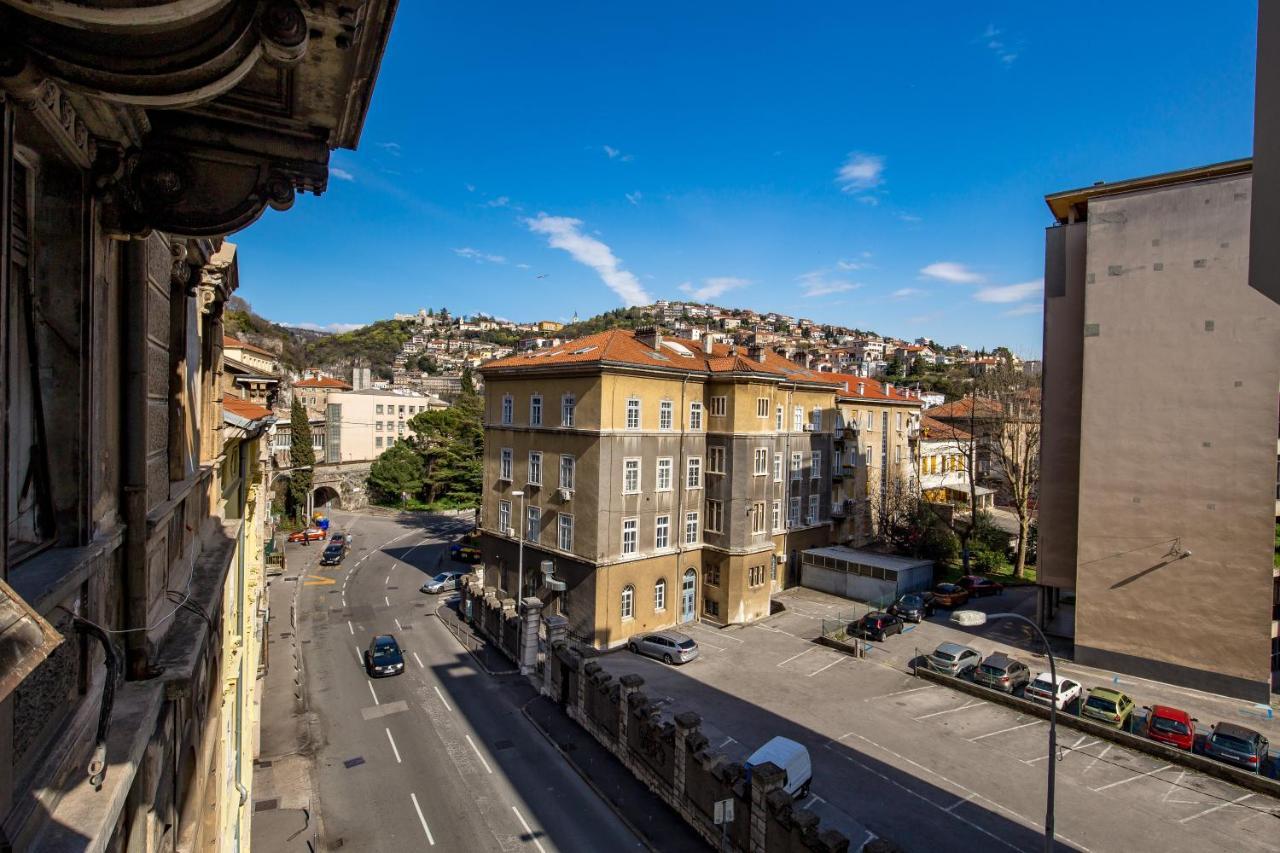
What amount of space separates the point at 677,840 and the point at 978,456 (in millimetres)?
34697

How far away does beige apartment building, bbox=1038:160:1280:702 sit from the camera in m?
22.0

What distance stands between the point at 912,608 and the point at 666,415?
15425 millimetres

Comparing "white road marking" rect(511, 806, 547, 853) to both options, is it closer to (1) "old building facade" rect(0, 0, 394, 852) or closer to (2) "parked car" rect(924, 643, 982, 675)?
(1) "old building facade" rect(0, 0, 394, 852)

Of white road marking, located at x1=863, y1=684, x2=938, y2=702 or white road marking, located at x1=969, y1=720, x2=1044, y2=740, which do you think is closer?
white road marking, located at x1=969, y1=720, x2=1044, y2=740

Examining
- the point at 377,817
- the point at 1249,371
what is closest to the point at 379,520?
the point at 377,817

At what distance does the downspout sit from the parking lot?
15135 millimetres

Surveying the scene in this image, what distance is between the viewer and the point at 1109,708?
1992 cm

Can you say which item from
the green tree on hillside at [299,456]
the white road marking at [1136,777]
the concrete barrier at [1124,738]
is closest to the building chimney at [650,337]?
the concrete barrier at [1124,738]

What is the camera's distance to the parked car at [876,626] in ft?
90.6

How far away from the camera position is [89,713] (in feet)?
9.56

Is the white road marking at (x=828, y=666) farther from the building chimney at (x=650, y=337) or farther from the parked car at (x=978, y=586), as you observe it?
the building chimney at (x=650, y=337)

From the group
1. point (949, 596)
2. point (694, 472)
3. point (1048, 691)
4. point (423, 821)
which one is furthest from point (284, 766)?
point (949, 596)

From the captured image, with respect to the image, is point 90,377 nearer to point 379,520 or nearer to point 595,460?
point 595,460

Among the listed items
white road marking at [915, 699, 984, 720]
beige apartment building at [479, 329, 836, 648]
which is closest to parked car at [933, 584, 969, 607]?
beige apartment building at [479, 329, 836, 648]
